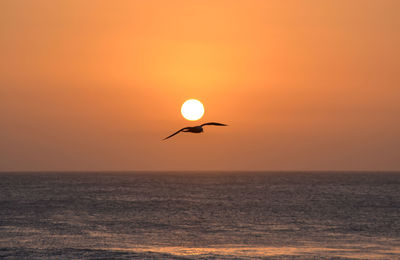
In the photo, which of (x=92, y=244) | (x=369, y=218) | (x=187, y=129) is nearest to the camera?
(x=187, y=129)

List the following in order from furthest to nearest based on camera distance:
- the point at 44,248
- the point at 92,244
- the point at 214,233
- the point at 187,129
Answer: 1. the point at 214,233
2. the point at 92,244
3. the point at 44,248
4. the point at 187,129

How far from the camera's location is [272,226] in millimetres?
56562

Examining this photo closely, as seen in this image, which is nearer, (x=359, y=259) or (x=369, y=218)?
(x=359, y=259)

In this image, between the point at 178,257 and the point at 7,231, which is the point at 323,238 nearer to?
the point at 178,257

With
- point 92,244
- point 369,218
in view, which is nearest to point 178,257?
point 92,244

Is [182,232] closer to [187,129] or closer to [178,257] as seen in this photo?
[178,257]

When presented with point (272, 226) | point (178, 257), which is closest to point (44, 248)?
point (178, 257)

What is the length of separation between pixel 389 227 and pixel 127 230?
24.4 meters

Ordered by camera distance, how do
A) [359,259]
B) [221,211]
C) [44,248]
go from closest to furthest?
[359,259]
[44,248]
[221,211]

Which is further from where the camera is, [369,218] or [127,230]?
[369,218]

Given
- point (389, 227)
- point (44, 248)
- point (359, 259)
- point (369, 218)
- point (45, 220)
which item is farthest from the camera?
point (369, 218)

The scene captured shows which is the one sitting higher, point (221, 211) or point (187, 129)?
point (187, 129)

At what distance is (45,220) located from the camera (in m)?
59.5

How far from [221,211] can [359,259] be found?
1578 inches
